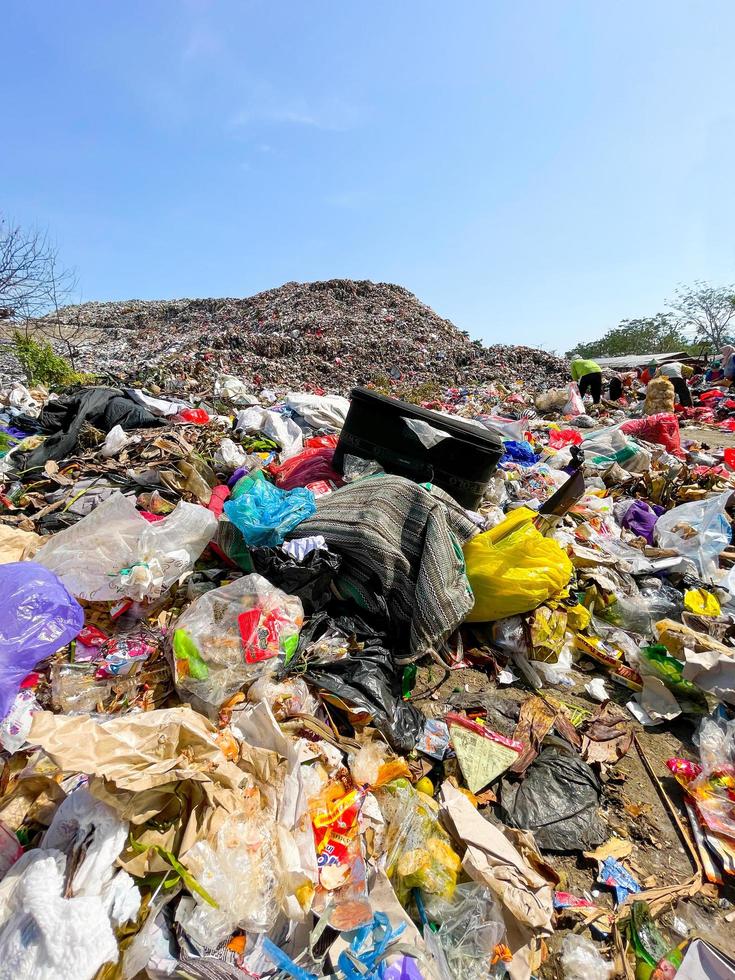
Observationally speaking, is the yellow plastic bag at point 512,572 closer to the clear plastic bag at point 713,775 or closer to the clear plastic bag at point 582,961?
the clear plastic bag at point 713,775

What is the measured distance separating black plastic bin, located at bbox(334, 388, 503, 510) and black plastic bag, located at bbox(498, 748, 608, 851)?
1.56 m

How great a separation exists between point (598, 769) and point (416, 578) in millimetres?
1057

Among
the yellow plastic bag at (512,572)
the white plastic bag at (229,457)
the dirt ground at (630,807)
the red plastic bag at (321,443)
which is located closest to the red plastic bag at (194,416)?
the white plastic bag at (229,457)

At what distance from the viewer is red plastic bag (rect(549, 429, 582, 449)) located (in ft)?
18.4

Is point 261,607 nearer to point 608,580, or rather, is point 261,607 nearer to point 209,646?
point 209,646

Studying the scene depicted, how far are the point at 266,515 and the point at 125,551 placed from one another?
693 millimetres

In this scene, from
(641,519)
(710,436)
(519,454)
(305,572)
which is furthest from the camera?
(710,436)

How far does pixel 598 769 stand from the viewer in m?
1.94

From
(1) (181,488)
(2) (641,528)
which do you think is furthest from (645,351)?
(1) (181,488)

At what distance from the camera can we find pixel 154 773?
127 cm

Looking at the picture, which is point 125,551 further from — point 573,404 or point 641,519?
point 573,404

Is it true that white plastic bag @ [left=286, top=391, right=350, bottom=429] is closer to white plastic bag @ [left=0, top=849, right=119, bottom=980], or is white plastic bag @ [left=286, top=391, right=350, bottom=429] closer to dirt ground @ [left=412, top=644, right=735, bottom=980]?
dirt ground @ [left=412, top=644, right=735, bottom=980]

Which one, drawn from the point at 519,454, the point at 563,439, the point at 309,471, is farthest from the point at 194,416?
the point at 563,439

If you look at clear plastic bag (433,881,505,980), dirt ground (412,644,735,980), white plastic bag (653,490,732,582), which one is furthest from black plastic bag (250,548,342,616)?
white plastic bag (653,490,732,582)
